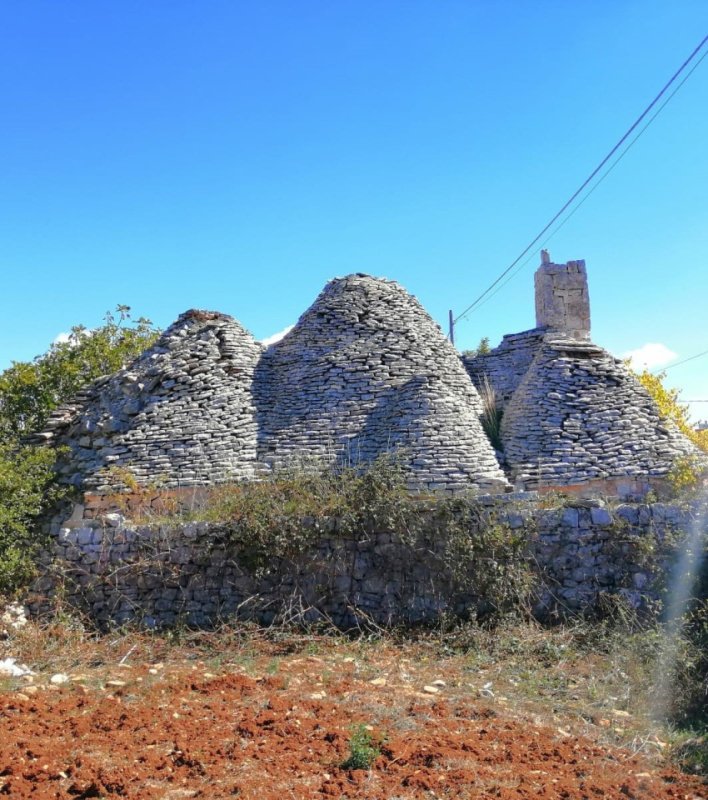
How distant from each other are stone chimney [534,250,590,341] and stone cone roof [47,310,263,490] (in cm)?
792

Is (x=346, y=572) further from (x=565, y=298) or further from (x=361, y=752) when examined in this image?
(x=565, y=298)

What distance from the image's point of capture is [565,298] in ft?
56.2

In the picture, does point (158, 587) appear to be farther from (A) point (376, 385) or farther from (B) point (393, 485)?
(A) point (376, 385)

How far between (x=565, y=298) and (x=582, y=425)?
245 inches

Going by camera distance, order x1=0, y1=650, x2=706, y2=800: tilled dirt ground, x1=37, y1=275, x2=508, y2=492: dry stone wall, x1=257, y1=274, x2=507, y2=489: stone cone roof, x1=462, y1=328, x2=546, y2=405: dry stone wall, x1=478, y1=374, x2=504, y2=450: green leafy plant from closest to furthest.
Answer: x1=0, y1=650, x2=706, y2=800: tilled dirt ground
x1=257, y1=274, x2=507, y2=489: stone cone roof
x1=37, y1=275, x2=508, y2=492: dry stone wall
x1=478, y1=374, x2=504, y2=450: green leafy plant
x1=462, y1=328, x2=546, y2=405: dry stone wall

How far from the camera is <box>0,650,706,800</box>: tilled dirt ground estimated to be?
4.13 metres

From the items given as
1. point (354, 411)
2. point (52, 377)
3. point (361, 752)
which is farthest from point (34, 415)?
point (361, 752)

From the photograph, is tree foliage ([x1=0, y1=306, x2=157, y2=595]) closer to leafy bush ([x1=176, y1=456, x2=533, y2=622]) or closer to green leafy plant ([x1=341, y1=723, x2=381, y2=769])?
leafy bush ([x1=176, y1=456, x2=533, y2=622])

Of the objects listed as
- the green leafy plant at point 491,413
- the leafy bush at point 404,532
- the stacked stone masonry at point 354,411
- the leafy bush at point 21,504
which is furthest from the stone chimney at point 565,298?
the leafy bush at point 21,504

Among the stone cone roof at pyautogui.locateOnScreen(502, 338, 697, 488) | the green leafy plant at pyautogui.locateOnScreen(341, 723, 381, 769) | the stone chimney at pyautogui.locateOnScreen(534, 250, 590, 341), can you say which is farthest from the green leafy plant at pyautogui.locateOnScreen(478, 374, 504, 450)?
the green leafy plant at pyautogui.locateOnScreen(341, 723, 381, 769)

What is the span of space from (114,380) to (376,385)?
520 cm

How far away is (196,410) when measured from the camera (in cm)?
1212

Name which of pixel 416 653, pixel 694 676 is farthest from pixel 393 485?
pixel 694 676

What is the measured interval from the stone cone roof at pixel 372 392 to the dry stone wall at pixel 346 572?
92.2 inches
